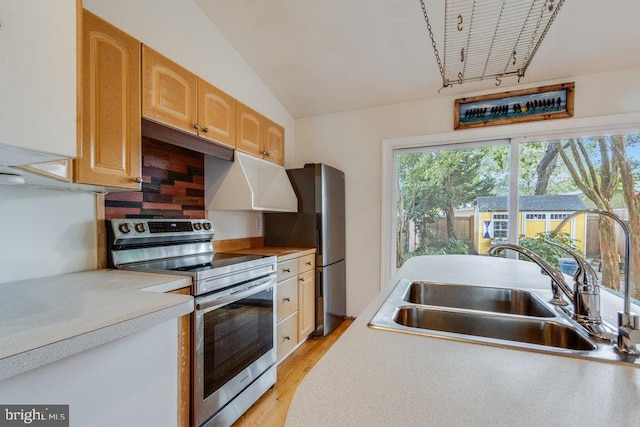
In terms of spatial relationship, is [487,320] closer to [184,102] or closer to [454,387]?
[454,387]

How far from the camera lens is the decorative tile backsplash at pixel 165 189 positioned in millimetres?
1692

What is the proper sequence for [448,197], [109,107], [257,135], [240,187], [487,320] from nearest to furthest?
[487,320] < [109,107] < [240,187] < [257,135] < [448,197]

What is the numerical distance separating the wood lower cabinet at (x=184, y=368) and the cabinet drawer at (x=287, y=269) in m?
0.89

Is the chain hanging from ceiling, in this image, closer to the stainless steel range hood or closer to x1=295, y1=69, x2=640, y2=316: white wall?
x1=295, y1=69, x2=640, y2=316: white wall

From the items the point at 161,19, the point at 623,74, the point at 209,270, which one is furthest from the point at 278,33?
the point at 623,74

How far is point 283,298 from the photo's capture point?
2.21 metres

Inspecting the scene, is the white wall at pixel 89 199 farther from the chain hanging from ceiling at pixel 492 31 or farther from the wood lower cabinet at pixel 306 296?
the chain hanging from ceiling at pixel 492 31

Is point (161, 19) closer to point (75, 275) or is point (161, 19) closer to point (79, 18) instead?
point (79, 18)

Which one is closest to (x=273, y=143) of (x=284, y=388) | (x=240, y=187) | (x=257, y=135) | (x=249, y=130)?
(x=257, y=135)

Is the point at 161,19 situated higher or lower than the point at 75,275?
higher

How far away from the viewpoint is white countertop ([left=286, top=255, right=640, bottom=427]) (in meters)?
0.44

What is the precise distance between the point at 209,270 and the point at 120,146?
72 cm

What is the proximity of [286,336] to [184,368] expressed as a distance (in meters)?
1.03

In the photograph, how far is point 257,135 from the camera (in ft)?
7.77
